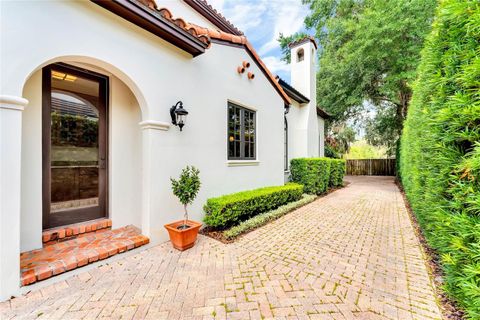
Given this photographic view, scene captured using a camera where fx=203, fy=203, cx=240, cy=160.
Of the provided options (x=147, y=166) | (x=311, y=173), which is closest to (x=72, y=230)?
(x=147, y=166)

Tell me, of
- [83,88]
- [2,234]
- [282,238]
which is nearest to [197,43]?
[83,88]

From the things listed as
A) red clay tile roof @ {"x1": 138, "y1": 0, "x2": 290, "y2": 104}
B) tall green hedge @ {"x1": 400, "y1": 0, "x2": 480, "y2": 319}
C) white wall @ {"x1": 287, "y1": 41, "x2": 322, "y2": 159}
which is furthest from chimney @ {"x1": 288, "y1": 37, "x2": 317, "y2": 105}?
tall green hedge @ {"x1": 400, "y1": 0, "x2": 480, "y2": 319}

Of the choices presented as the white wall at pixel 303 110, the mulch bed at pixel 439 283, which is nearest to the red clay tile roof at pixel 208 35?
the white wall at pixel 303 110

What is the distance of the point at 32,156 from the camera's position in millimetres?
3273

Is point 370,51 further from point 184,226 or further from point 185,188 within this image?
point 184,226

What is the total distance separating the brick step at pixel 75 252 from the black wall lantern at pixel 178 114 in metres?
2.33

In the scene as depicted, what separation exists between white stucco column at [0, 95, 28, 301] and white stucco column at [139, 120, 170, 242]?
1673 mm

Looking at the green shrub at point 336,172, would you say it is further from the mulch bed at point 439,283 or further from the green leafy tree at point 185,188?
the green leafy tree at point 185,188

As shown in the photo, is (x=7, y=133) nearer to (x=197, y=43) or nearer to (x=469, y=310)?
(x=197, y=43)

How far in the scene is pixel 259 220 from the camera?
5336mm

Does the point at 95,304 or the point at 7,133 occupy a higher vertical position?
the point at 7,133

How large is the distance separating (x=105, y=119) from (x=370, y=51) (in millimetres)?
13789

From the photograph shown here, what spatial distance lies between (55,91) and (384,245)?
7.01 m

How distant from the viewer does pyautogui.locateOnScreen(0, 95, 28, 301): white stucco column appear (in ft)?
7.66
